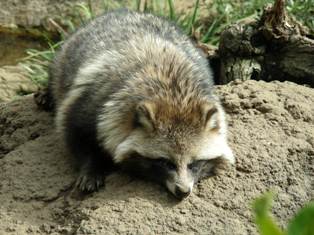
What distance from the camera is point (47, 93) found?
4988 mm

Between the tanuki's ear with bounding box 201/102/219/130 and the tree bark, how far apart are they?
4.91 ft

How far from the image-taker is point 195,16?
6758 millimetres

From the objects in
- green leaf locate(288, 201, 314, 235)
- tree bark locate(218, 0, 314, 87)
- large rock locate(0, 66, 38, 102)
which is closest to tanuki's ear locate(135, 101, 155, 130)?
tree bark locate(218, 0, 314, 87)

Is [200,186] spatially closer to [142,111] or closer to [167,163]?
[167,163]

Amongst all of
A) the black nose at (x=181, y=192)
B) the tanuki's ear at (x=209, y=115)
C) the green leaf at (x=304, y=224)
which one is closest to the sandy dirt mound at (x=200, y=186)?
the black nose at (x=181, y=192)

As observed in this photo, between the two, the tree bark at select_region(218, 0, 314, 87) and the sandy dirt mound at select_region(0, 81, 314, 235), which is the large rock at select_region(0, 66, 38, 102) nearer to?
the sandy dirt mound at select_region(0, 81, 314, 235)

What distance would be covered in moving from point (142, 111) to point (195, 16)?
3.63 metres

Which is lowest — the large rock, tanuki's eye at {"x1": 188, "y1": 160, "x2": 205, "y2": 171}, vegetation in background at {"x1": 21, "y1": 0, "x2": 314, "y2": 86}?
the large rock

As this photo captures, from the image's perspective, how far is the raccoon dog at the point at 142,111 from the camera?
3.36m

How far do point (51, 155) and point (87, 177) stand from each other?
0.73 m

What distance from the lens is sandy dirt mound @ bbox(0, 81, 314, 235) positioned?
129 inches

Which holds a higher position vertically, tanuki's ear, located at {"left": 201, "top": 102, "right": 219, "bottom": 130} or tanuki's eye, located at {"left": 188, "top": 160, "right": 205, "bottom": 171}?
tanuki's ear, located at {"left": 201, "top": 102, "right": 219, "bottom": 130}

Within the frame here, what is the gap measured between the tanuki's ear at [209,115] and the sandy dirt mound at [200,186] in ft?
1.22

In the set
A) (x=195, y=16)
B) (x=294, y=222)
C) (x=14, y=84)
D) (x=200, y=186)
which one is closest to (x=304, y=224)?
(x=294, y=222)
